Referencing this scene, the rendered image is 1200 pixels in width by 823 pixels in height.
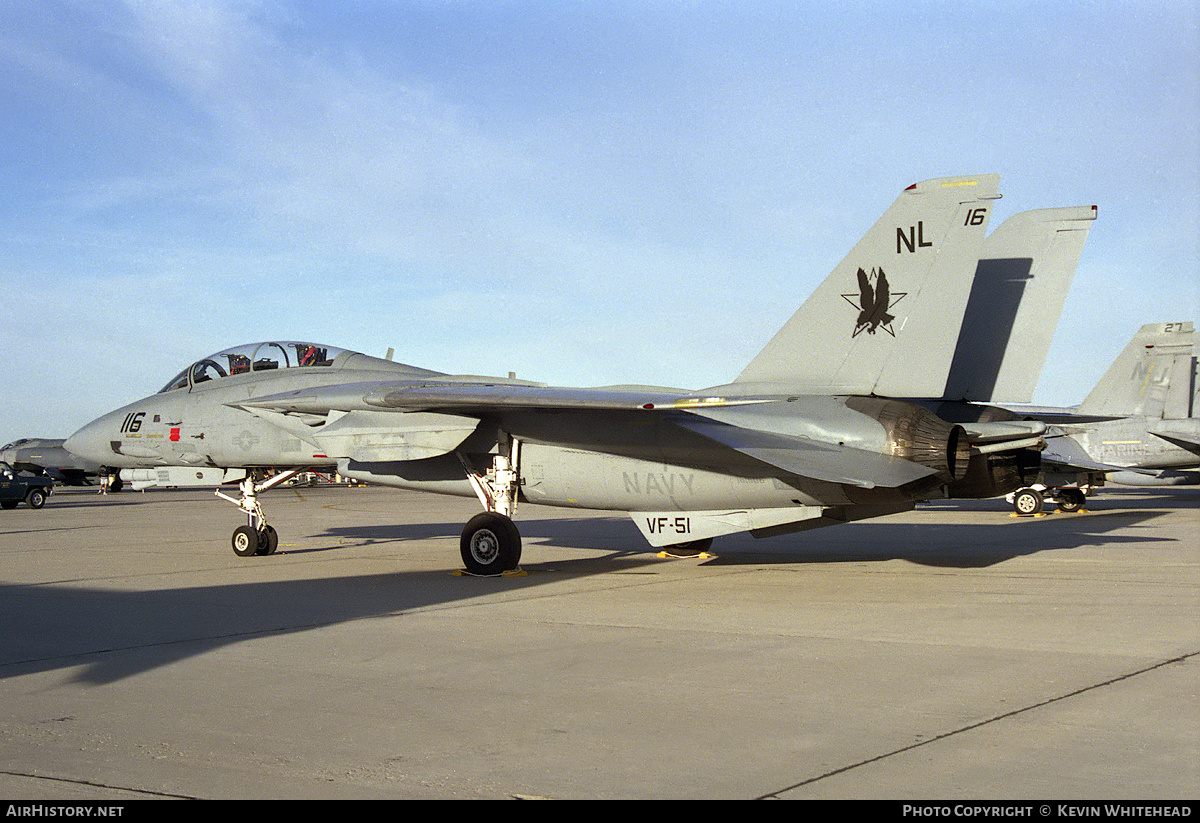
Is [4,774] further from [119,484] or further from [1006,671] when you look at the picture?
[119,484]

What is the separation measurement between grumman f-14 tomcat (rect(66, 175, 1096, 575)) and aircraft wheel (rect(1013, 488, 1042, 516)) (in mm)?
13990

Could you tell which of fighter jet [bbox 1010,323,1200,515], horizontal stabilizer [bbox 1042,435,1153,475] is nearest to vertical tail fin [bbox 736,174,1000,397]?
horizontal stabilizer [bbox 1042,435,1153,475]

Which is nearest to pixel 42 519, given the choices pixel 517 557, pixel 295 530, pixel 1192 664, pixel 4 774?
pixel 295 530

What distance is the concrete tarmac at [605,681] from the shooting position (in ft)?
13.5

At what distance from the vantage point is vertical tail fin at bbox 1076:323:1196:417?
26.2 meters

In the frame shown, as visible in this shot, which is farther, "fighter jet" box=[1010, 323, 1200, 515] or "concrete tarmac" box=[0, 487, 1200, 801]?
"fighter jet" box=[1010, 323, 1200, 515]

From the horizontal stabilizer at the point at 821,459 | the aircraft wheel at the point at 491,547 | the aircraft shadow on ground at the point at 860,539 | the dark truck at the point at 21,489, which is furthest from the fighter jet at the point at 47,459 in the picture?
the horizontal stabilizer at the point at 821,459

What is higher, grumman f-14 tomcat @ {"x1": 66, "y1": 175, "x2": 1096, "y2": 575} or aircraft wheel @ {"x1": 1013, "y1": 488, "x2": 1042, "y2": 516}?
grumman f-14 tomcat @ {"x1": 66, "y1": 175, "x2": 1096, "y2": 575}

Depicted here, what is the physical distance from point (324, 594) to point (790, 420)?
495cm

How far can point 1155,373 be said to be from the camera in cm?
2631

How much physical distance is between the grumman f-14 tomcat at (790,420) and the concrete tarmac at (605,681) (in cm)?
97

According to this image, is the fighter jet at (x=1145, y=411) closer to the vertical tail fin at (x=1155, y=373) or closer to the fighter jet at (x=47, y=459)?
the vertical tail fin at (x=1155, y=373)

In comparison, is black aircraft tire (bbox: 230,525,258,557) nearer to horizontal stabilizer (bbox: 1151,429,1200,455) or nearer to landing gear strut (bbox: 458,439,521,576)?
landing gear strut (bbox: 458,439,521,576)

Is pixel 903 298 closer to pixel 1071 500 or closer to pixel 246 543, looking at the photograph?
pixel 246 543
